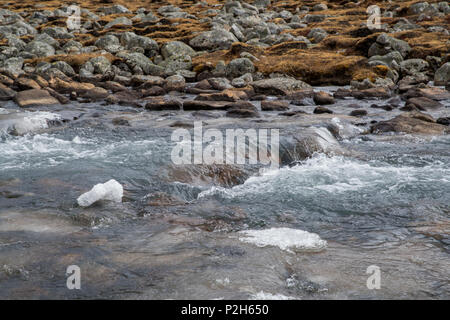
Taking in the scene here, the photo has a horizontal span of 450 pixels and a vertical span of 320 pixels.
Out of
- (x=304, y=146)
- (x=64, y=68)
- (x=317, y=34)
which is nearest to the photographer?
(x=304, y=146)

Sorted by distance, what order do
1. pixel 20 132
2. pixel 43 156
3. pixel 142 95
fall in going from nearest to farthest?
pixel 43 156 → pixel 20 132 → pixel 142 95

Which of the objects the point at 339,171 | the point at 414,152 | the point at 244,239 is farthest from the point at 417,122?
the point at 244,239

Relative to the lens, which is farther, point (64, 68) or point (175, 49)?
point (175, 49)

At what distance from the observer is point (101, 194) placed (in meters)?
5.95

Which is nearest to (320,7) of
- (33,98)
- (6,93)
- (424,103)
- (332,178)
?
(424,103)

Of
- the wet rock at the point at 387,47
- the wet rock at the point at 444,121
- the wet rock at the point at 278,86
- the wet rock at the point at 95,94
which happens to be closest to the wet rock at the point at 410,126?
the wet rock at the point at 444,121

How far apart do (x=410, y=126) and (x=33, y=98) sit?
35.8 ft

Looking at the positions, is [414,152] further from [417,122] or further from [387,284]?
[387,284]

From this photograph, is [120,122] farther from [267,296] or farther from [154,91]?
[267,296]

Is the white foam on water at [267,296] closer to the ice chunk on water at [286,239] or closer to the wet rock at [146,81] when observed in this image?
the ice chunk on water at [286,239]

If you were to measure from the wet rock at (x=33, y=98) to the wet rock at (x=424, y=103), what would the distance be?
35.8ft

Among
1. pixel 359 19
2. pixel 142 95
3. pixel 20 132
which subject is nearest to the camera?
pixel 20 132

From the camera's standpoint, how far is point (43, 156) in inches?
334
